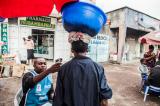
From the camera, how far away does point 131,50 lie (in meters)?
18.3

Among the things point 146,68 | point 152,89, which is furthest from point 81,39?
point 146,68

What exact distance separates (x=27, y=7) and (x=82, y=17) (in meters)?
0.59

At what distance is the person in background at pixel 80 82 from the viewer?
2.18 metres

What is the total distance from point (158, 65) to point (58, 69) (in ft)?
15.2

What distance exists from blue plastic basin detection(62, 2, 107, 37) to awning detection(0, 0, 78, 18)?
0.13 metres

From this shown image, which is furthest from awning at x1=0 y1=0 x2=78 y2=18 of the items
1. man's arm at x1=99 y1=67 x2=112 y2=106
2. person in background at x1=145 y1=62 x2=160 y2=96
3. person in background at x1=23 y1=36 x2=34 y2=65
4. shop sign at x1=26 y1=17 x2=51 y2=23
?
shop sign at x1=26 y1=17 x2=51 y2=23

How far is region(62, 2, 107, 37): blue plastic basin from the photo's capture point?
7.10ft

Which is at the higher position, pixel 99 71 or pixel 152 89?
pixel 99 71

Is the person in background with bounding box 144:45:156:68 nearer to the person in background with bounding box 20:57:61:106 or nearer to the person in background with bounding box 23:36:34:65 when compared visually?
the person in background with bounding box 20:57:61:106

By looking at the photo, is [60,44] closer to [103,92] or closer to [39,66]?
[39,66]

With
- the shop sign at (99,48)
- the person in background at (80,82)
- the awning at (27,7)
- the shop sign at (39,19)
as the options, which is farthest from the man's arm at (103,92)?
the shop sign at (99,48)

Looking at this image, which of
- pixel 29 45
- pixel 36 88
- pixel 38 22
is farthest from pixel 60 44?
pixel 36 88

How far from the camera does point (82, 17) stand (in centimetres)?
218

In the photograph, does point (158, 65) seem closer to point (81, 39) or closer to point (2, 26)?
point (81, 39)
